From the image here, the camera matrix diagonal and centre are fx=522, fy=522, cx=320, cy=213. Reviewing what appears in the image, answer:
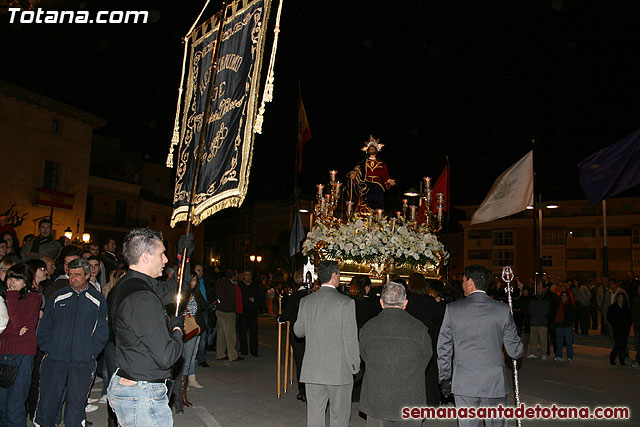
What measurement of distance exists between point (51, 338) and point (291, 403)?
13.6ft

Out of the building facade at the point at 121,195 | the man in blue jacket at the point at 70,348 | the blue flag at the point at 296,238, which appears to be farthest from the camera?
the building facade at the point at 121,195

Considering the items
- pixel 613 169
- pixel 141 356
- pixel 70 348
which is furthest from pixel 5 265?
pixel 613 169

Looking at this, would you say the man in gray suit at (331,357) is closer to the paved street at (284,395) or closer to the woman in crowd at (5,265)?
the paved street at (284,395)

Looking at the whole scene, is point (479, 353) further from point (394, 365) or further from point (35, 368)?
point (35, 368)

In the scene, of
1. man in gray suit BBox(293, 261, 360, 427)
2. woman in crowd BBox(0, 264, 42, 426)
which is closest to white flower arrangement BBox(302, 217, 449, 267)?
man in gray suit BBox(293, 261, 360, 427)

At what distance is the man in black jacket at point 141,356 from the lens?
145 inches

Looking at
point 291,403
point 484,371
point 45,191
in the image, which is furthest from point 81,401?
point 45,191

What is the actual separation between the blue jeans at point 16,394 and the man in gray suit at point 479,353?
15.6 ft

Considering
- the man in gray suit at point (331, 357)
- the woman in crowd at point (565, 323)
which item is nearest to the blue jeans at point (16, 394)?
the man in gray suit at point (331, 357)

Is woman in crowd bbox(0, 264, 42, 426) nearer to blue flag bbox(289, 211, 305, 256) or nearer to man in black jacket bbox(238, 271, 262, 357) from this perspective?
man in black jacket bbox(238, 271, 262, 357)

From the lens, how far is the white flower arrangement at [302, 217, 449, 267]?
1062 centimetres

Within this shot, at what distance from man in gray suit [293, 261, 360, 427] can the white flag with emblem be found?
893 centimetres

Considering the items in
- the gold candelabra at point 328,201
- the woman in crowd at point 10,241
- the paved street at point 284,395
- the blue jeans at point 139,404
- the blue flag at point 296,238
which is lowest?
the paved street at point 284,395

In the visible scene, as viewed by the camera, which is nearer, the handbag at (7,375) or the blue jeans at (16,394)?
the handbag at (7,375)
